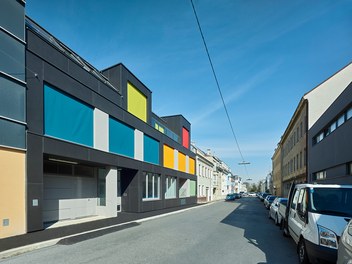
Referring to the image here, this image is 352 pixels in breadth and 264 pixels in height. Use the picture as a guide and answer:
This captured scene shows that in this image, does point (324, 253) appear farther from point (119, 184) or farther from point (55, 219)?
point (119, 184)

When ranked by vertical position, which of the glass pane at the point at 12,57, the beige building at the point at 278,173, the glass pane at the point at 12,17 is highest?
the glass pane at the point at 12,17

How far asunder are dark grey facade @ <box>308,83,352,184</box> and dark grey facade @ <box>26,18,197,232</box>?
12.1 meters

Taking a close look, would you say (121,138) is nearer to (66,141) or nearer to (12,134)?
(66,141)

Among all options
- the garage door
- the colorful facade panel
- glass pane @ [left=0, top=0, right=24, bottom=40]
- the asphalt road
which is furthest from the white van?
the colorful facade panel

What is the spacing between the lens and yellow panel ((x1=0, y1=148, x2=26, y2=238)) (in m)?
10.5

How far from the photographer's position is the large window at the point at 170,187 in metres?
29.5

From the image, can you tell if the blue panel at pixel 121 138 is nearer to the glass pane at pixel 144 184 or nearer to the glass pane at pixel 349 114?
the glass pane at pixel 144 184

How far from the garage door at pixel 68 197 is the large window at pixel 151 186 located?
5.50 metres

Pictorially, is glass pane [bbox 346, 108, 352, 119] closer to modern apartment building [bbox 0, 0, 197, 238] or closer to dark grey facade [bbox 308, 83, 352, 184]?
dark grey facade [bbox 308, 83, 352, 184]

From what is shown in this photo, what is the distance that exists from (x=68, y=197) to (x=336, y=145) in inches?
569

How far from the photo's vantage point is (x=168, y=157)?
99.2 ft

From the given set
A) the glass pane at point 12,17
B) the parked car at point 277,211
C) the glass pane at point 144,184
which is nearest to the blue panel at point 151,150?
the glass pane at point 144,184

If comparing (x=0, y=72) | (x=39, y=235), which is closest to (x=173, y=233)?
(x=39, y=235)

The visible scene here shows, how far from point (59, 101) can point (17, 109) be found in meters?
2.91
